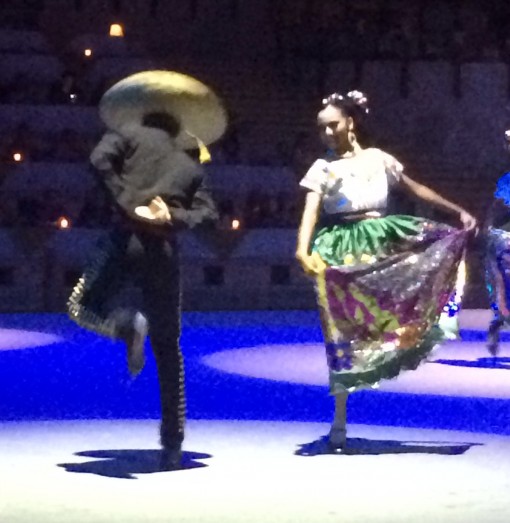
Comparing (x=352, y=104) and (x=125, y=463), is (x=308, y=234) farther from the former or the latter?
(x=125, y=463)

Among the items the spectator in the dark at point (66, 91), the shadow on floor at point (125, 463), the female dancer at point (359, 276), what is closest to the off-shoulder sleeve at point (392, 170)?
the female dancer at point (359, 276)

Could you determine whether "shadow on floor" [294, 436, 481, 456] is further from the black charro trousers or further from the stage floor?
the black charro trousers

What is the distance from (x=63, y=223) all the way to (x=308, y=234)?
1013 centimetres

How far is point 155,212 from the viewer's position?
5047mm

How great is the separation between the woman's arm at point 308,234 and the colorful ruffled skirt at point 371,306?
0.06 meters

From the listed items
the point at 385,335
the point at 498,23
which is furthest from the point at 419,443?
the point at 498,23

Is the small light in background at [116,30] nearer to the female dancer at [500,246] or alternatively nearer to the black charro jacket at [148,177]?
the female dancer at [500,246]

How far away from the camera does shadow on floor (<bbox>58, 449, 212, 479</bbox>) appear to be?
5.25 m

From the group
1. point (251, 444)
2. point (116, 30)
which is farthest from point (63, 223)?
point (251, 444)

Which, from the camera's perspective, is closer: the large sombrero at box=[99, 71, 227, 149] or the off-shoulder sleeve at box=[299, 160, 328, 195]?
the large sombrero at box=[99, 71, 227, 149]

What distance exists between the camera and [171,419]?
5336 millimetres

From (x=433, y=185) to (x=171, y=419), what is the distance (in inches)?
546

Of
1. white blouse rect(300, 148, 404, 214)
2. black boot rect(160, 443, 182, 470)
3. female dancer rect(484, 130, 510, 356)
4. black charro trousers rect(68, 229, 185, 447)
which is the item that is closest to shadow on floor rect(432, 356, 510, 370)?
female dancer rect(484, 130, 510, 356)

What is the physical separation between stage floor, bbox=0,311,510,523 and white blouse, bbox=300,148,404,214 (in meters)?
1.11
